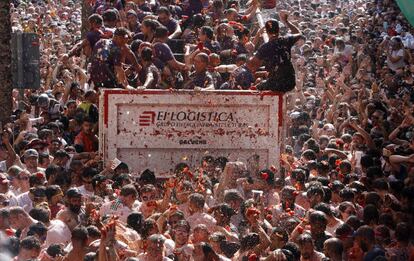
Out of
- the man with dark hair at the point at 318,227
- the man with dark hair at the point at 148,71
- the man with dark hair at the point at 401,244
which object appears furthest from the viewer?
the man with dark hair at the point at 148,71

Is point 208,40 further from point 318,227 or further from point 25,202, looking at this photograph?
point 318,227

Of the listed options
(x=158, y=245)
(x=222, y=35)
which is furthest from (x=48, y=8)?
(x=158, y=245)

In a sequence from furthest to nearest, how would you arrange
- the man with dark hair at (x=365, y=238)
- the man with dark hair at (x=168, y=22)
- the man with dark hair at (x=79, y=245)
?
the man with dark hair at (x=168, y=22) < the man with dark hair at (x=365, y=238) < the man with dark hair at (x=79, y=245)

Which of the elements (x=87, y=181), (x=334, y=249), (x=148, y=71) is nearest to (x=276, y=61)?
(x=148, y=71)

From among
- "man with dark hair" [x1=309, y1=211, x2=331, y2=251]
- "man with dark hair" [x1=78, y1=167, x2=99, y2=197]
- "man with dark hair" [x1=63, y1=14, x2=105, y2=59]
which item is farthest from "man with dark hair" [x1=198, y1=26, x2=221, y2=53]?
"man with dark hair" [x1=309, y1=211, x2=331, y2=251]

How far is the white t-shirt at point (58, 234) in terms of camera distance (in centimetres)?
1334

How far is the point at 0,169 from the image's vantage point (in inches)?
661

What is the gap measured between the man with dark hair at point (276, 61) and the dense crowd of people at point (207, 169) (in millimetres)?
18

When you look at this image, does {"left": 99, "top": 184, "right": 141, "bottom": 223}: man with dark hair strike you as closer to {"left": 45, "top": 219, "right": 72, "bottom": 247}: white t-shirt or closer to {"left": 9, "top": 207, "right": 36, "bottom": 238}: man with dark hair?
{"left": 45, "top": 219, "right": 72, "bottom": 247}: white t-shirt

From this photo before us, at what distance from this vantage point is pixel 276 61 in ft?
56.6

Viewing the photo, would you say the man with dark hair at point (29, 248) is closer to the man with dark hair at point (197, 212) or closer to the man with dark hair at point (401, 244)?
the man with dark hair at point (197, 212)

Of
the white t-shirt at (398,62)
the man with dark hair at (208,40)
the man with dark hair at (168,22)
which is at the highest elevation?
the man with dark hair at (168,22)

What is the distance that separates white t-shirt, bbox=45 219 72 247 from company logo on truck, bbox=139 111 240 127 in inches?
136

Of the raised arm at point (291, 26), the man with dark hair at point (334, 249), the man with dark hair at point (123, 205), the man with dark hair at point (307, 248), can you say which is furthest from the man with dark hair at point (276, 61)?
the man with dark hair at point (334, 249)
